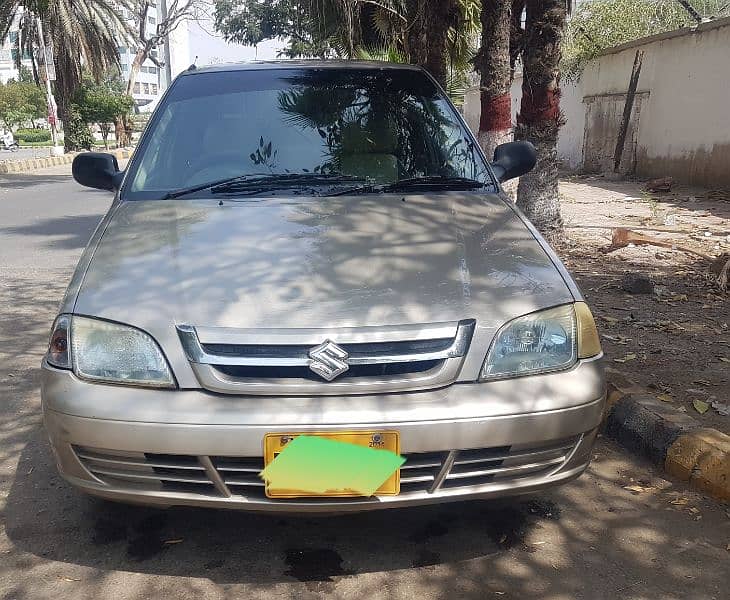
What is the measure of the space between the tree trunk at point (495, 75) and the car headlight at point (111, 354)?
230 inches

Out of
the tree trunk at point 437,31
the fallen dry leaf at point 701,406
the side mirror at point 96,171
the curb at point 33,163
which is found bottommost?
the curb at point 33,163

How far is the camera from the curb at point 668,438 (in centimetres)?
302

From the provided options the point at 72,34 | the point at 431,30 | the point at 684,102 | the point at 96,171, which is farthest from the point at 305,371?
the point at 72,34

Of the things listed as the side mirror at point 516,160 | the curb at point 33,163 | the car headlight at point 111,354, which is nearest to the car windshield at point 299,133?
the side mirror at point 516,160

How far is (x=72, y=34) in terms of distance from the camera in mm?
26031

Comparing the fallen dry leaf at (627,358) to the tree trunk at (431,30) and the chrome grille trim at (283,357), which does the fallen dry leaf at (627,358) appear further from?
the tree trunk at (431,30)

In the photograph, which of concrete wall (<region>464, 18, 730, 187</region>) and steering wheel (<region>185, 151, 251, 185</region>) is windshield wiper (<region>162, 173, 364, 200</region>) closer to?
steering wheel (<region>185, 151, 251, 185</region>)

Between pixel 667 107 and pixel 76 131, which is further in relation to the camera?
pixel 76 131

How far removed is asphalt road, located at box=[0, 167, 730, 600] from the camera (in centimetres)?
243

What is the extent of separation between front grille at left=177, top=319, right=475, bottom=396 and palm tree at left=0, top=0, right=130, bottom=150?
25.7 metres

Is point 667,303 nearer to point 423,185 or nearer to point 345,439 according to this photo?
point 423,185

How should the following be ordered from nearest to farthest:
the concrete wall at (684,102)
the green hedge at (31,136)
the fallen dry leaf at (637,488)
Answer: the fallen dry leaf at (637,488), the concrete wall at (684,102), the green hedge at (31,136)

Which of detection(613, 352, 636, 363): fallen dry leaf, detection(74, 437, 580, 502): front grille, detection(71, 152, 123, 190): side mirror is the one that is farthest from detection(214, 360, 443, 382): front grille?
detection(613, 352, 636, 363): fallen dry leaf

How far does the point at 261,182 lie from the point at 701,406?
243 cm
